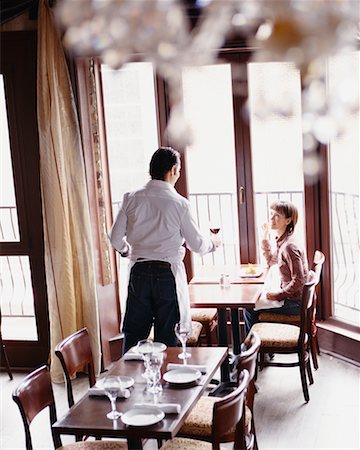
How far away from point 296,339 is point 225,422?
1.80 metres

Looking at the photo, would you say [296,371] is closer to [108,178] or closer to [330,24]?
[108,178]

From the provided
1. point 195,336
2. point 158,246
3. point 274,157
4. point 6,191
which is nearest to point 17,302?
point 6,191

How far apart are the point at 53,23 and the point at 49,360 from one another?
230 cm

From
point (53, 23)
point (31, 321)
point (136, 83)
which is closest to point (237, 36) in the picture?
point (136, 83)

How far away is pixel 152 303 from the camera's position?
4.17 meters

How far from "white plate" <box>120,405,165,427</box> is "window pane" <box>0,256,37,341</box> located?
258 centimetres

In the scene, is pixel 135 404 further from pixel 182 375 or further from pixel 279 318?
pixel 279 318

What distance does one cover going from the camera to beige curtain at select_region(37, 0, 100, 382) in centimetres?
480

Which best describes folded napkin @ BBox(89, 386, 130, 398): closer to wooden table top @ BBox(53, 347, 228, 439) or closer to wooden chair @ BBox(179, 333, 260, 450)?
wooden table top @ BBox(53, 347, 228, 439)

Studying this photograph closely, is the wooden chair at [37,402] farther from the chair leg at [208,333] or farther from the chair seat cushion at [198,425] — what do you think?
the chair leg at [208,333]

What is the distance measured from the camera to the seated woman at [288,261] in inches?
180

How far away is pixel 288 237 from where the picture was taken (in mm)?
4648

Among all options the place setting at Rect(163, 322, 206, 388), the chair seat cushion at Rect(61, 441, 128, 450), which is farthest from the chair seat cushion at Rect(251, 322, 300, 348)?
the chair seat cushion at Rect(61, 441, 128, 450)

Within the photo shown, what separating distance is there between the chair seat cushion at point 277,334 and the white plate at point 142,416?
163 cm
